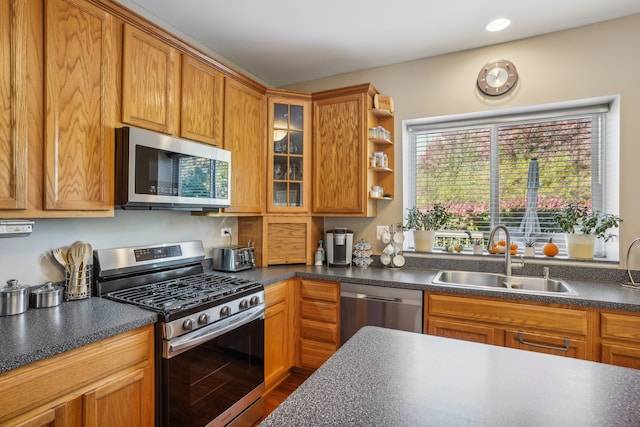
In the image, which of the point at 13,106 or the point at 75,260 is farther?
the point at 75,260

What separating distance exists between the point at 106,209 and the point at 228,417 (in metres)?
1.28

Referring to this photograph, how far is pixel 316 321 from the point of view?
255cm

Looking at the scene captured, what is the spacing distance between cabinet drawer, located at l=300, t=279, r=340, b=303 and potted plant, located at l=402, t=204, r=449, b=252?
0.84m

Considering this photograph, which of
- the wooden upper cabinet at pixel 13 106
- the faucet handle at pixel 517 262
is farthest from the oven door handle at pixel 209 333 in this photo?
the faucet handle at pixel 517 262

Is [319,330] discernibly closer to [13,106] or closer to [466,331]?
[466,331]

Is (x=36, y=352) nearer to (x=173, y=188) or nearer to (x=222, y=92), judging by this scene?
(x=173, y=188)

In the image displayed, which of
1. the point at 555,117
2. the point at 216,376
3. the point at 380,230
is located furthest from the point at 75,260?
the point at 555,117

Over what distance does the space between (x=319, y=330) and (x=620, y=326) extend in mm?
1771

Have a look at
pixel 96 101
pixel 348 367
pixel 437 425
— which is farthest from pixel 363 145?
pixel 437 425

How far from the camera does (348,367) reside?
3.11 feet

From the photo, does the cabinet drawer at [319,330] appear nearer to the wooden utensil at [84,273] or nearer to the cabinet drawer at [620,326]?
the wooden utensil at [84,273]

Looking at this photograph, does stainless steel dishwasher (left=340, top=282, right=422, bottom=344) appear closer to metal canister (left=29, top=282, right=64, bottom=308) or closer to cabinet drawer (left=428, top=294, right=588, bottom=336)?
cabinet drawer (left=428, top=294, right=588, bottom=336)

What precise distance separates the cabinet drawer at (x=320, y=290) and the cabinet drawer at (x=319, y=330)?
0.19m

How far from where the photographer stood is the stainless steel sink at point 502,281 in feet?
7.29
